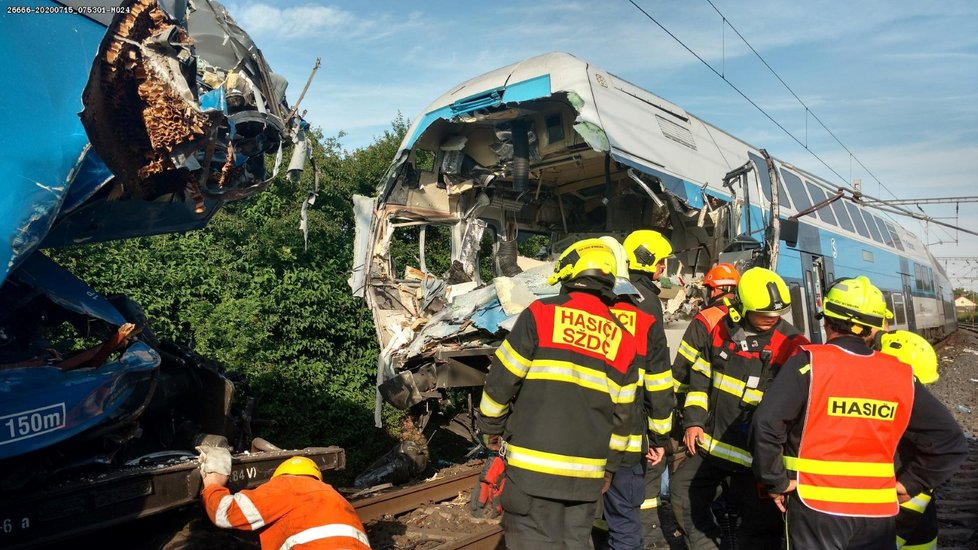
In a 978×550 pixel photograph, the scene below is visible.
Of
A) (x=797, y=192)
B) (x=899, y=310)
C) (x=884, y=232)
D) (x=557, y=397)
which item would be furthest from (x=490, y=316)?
(x=884, y=232)

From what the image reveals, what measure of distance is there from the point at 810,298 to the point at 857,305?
21.5 feet

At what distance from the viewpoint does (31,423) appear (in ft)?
10.3

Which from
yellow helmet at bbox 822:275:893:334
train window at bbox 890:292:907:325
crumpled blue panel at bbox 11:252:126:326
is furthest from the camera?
train window at bbox 890:292:907:325

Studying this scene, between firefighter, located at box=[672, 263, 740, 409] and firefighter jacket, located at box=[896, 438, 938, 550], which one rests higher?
firefighter, located at box=[672, 263, 740, 409]

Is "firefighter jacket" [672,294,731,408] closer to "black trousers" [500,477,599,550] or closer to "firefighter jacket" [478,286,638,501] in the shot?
"firefighter jacket" [478,286,638,501]

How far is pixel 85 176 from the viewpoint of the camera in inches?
131

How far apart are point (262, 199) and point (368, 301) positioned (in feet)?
11.1

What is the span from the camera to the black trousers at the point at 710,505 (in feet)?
14.0

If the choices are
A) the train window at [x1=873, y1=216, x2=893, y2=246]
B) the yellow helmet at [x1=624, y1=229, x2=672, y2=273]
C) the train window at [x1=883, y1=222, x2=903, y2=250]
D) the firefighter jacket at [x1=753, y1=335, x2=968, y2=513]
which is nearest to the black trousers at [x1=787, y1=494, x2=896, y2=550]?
the firefighter jacket at [x1=753, y1=335, x2=968, y2=513]

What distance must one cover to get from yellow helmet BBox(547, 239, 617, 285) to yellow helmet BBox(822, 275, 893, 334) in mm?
1015

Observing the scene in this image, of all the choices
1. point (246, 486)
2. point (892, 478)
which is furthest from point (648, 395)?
point (246, 486)

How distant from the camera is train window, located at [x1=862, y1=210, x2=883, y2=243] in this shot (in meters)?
13.3

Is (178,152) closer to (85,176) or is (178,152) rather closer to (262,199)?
(85,176)

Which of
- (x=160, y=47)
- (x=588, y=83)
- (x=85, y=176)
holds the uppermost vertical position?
(x=588, y=83)
